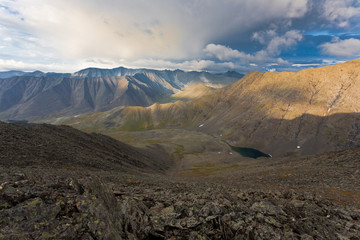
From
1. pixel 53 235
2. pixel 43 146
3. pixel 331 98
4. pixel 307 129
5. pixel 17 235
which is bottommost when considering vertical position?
pixel 307 129

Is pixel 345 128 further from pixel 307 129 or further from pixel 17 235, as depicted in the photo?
pixel 17 235

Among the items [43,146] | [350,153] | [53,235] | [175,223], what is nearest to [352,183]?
[350,153]

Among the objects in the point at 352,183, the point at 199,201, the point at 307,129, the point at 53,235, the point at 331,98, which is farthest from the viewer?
the point at 331,98

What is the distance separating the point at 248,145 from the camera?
190 meters

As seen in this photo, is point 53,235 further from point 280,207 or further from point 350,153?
point 350,153

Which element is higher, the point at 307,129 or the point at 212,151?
the point at 307,129

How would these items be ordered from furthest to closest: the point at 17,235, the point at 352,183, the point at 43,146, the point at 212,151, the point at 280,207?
the point at 212,151 → the point at 43,146 → the point at 352,183 → the point at 280,207 → the point at 17,235

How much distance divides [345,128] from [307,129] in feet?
97.2

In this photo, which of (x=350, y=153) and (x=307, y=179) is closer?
(x=307, y=179)

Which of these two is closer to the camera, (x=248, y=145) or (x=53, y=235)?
(x=53, y=235)

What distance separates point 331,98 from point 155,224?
844ft

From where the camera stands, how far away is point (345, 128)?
164m

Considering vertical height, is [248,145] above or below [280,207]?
below

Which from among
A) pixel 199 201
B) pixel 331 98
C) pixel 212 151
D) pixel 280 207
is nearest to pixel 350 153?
pixel 280 207
